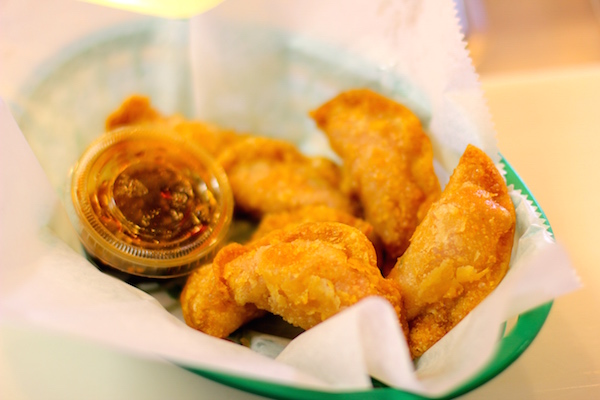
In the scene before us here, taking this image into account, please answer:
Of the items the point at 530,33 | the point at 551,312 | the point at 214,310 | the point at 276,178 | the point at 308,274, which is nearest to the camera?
the point at 308,274

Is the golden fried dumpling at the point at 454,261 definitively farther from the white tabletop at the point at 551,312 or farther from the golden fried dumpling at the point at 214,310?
the golden fried dumpling at the point at 214,310

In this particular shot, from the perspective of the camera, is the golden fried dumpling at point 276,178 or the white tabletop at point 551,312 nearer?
the white tabletop at point 551,312

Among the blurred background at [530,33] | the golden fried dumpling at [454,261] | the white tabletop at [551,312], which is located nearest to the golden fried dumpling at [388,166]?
the golden fried dumpling at [454,261]

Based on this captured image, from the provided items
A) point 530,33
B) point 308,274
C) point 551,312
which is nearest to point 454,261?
point 308,274

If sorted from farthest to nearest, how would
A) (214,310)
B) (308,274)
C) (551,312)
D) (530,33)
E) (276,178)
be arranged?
(530,33)
(276,178)
(551,312)
(214,310)
(308,274)

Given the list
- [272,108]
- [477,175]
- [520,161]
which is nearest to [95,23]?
[272,108]

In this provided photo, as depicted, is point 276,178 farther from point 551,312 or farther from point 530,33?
point 530,33

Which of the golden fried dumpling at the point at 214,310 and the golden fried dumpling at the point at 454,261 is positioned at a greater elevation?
the golden fried dumpling at the point at 454,261

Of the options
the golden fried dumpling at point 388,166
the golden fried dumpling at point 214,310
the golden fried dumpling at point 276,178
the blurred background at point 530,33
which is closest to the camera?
the golden fried dumpling at point 214,310

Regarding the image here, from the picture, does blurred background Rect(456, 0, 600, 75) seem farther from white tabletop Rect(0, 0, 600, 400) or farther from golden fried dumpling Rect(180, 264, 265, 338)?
golden fried dumpling Rect(180, 264, 265, 338)
